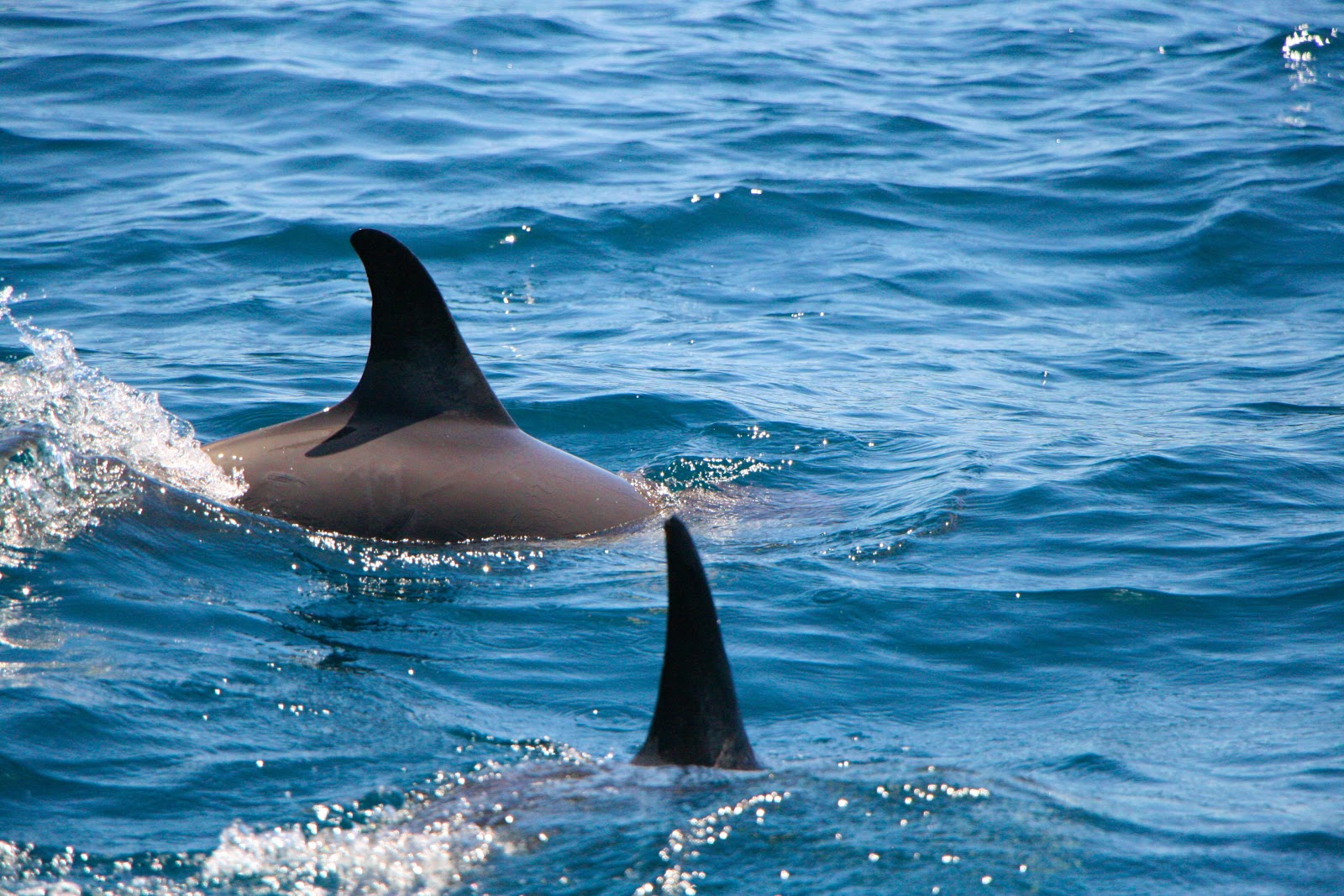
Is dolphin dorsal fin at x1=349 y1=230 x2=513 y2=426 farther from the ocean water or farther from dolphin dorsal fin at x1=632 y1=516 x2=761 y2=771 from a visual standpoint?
dolphin dorsal fin at x1=632 y1=516 x2=761 y2=771

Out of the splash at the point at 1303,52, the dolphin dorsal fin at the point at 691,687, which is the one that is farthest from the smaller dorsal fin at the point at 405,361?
the splash at the point at 1303,52

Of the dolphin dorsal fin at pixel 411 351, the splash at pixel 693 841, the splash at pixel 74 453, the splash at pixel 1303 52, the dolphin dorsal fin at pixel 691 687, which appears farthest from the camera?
the splash at pixel 1303 52

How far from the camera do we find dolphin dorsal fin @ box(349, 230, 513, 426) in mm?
6426

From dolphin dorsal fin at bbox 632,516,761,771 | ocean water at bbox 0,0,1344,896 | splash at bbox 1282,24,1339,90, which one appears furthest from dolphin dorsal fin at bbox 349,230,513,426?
splash at bbox 1282,24,1339,90

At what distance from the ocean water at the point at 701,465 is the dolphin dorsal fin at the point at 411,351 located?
0.73 metres

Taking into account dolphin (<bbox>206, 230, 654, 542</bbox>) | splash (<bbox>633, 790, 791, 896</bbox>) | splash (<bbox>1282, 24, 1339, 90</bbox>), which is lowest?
splash (<bbox>633, 790, 791, 896</bbox>)

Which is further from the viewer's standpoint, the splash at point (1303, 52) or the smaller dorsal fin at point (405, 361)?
the splash at point (1303, 52)

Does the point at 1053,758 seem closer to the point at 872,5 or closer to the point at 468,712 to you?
the point at 468,712

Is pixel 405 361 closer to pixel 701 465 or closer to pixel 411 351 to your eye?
pixel 411 351

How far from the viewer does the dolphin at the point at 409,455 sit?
21.2 feet

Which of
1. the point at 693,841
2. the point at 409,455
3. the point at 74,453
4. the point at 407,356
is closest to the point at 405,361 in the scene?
the point at 407,356

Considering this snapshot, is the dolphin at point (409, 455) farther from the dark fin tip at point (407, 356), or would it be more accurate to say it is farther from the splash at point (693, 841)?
the splash at point (693, 841)

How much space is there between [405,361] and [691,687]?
3.10 m

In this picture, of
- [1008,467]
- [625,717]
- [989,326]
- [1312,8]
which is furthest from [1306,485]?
[1312,8]
